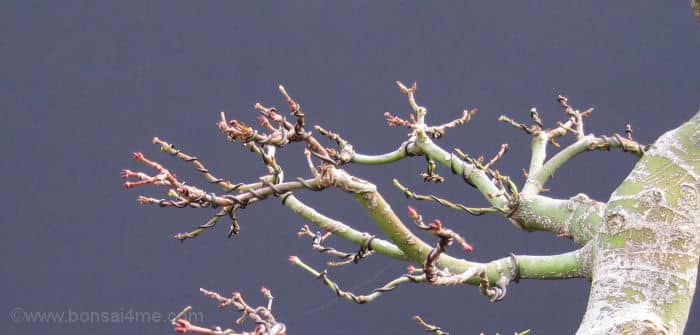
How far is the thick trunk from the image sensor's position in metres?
0.83

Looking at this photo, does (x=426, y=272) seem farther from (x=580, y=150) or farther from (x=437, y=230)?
(x=580, y=150)

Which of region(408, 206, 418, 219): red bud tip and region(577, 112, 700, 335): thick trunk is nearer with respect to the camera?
region(408, 206, 418, 219): red bud tip

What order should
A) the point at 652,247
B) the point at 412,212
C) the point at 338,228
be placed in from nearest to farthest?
the point at 412,212 < the point at 652,247 < the point at 338,228

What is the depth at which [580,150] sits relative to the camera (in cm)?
127

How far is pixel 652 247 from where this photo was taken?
85 cm

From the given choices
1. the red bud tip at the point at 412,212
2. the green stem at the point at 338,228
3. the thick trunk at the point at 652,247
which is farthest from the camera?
the green stem at the point at 338,228

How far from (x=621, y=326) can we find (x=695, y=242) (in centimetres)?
15

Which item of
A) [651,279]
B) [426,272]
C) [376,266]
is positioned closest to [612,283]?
[651,279]

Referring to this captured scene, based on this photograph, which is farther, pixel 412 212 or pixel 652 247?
pixel 652 247

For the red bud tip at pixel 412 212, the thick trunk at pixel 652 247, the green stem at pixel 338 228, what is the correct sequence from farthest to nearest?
the green stem at pixel 338 228, the thick trunk at pixel 652 247, the red bud tip at pixel 412 212

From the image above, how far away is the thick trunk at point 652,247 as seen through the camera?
0.83 meters

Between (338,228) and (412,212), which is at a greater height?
(338,228)

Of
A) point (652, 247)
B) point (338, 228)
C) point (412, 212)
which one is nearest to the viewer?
point (412, 212)

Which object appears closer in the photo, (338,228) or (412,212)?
(412,212)
